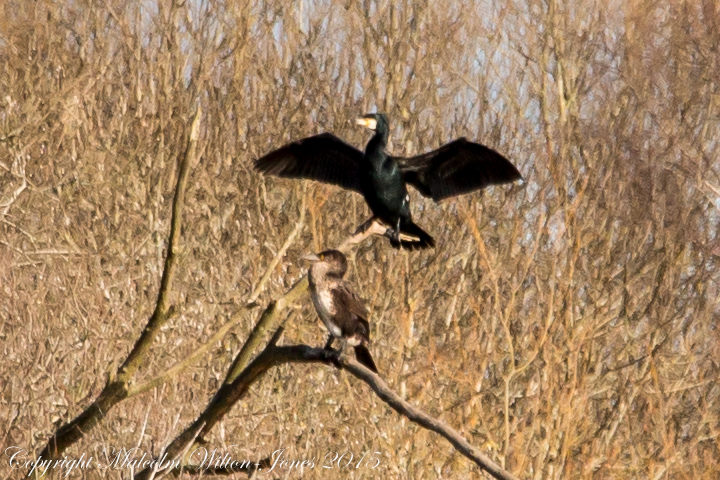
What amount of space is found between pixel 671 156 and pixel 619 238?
→ 209 cm

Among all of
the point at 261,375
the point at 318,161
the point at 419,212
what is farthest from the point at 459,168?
the point at 419,212

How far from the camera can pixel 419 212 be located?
1305cm

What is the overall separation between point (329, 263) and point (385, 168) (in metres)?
1.45

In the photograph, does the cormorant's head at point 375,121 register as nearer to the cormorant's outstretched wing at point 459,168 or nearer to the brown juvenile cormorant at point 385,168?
the brown juvenile cormorant at point 385,168

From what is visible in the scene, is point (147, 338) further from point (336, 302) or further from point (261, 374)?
point (336, 302)

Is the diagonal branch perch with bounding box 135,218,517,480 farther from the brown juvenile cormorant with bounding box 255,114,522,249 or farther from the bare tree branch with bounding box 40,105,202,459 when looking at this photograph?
the brown juvenile cormorant with bounding box 255,114,522,249

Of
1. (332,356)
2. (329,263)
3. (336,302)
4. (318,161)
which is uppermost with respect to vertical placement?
(318,161)

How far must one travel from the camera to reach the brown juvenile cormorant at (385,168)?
20.9 ft

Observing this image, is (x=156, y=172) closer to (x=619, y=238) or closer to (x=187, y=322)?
(x=187, y=322)

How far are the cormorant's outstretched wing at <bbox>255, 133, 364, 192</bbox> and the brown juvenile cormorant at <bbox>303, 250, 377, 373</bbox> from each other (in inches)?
46.7

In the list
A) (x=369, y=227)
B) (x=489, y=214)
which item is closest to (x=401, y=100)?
(x=489, y=214)

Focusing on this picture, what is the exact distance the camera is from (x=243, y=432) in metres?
10.1

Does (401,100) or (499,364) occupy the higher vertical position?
(401,100)

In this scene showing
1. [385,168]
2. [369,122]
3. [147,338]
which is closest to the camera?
[147,338]
